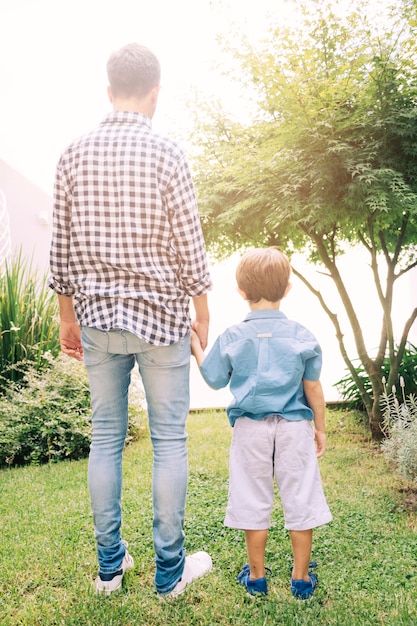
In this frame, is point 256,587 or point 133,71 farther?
point 256,587

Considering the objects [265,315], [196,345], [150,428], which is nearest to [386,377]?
[265,315]

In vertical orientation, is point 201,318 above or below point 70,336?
above

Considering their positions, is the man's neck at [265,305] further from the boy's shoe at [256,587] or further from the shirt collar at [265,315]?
the boy's shoe at [256,587]

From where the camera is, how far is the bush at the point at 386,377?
5.01 meters

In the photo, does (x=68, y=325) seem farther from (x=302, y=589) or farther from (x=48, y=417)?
(x=48, y=417)

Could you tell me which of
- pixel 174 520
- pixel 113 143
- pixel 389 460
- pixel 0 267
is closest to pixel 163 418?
pixel 174 520

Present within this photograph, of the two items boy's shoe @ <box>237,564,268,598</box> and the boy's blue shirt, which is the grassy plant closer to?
the boy's blue shirt

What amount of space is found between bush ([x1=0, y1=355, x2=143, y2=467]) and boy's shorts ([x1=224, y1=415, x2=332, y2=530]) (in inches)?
102

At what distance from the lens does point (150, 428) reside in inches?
80.8

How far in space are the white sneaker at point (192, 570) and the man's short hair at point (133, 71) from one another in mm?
1830

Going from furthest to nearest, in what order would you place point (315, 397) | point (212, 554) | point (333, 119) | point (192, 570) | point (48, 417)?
point (48, 417) → point (333, 119) → point (212, 554) → point (192, 570) → point (315, 397)

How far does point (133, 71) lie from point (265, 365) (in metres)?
1.15

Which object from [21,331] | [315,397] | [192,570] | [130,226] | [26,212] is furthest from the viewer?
[26,212]

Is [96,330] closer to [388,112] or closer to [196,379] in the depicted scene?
[388,112]
